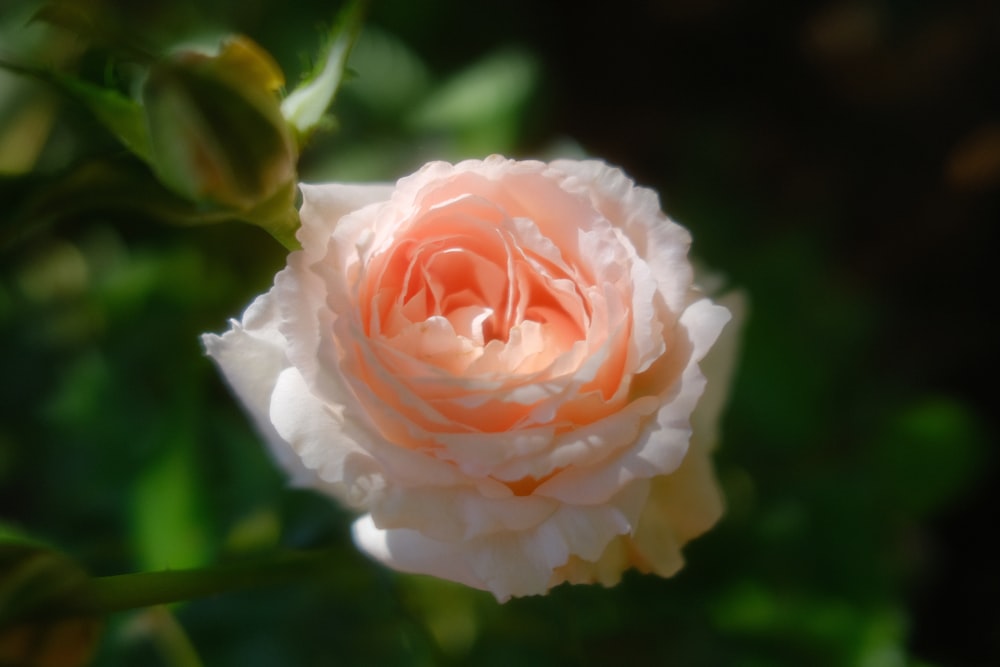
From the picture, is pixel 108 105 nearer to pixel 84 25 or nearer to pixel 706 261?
pixel 84 25

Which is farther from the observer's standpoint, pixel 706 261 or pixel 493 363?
pixel 706 261

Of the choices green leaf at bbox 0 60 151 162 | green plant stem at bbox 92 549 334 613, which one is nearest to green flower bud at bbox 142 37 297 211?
green leaf at bbox 0 60 151 162

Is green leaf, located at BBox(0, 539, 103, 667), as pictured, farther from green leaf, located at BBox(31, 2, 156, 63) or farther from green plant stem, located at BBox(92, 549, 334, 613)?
green leaf, located at BBox(31, 2, 156, 63)

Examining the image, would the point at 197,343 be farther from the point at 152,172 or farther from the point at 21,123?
the point at 152,172

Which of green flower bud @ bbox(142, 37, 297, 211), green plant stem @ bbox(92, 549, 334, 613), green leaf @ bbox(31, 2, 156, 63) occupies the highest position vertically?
green leaf @ bbox(31, 2, 156, 63)

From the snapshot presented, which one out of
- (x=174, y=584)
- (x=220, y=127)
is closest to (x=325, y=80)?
(x=220, y=127)

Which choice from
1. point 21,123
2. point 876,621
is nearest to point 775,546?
point 876,621
